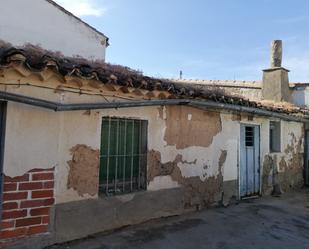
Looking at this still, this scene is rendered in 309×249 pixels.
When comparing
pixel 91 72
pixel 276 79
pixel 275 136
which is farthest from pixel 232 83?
pixel 91 72

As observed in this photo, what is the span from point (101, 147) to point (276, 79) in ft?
36.0

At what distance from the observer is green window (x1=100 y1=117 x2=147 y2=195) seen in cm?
579

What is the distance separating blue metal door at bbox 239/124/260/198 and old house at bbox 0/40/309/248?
0.32 ft

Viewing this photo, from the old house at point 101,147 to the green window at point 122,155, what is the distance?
19 mm

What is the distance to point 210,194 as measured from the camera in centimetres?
786

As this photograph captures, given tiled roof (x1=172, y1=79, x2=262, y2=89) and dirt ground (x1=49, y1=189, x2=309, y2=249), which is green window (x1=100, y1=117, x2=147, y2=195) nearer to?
dirt ground (x1=49, y1=189, x2=309, y2=249)

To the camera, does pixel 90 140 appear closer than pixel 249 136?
Yes

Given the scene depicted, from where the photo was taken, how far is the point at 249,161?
31.1 ft

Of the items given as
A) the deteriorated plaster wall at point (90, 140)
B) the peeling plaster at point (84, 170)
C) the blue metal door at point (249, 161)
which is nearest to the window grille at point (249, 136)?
the blue metal door at point (249, 161)

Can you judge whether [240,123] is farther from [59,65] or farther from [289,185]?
[59,65]

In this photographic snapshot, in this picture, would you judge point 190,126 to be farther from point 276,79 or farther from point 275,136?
point 276,79

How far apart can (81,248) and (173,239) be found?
A: 1.55 m

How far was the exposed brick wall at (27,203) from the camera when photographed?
4403mm

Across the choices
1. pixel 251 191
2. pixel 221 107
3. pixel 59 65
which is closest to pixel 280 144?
pixel 251 191
